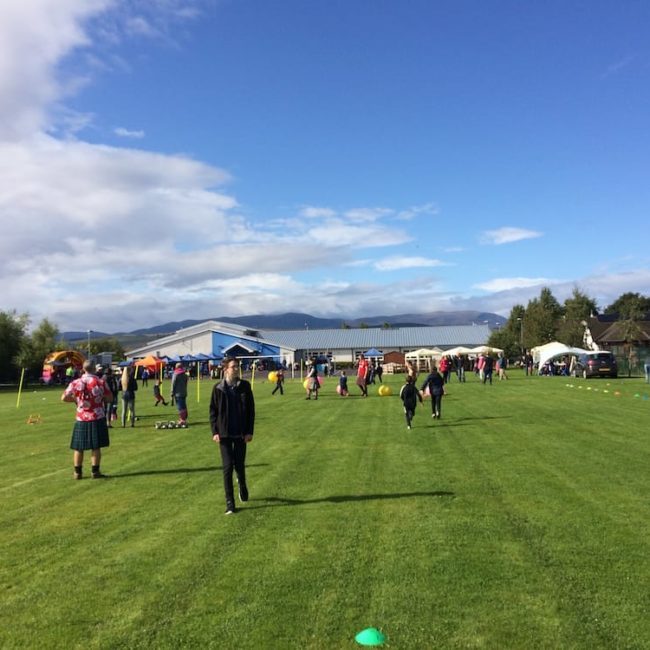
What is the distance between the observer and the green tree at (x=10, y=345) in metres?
64.4

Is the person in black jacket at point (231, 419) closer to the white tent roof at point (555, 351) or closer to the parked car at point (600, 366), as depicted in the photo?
the parked car at point (600, 366)

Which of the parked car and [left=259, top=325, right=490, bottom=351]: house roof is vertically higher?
[left=259, top=325, right=490, bottom=351]: house roof

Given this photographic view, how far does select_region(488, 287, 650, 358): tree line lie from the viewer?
69150 millimetres

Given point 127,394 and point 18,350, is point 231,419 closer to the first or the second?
point 127,394

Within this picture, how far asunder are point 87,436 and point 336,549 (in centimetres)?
571

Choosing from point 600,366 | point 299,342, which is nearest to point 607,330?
point 299,342

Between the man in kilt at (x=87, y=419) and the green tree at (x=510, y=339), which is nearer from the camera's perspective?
the man in kilt at (x=87, y=419)

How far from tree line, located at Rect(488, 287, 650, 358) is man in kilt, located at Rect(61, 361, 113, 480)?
61662 millimetres

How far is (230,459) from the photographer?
27.2 ft

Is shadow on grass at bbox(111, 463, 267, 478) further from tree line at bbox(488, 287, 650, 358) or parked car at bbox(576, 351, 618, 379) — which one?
tree line at bbox(488, 287, 650, 358)

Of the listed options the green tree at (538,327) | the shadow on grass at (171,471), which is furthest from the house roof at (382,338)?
the shadow on grass at (171,471)

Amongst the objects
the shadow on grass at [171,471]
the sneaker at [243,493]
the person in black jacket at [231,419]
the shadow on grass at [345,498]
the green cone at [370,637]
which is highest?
the person in black jacket at [231,419]

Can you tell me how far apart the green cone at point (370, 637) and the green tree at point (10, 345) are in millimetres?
67937

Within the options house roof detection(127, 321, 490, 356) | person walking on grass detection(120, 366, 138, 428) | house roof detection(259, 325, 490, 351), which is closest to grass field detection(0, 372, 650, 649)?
person walking on grass detection(120, 366, 138, 428)
